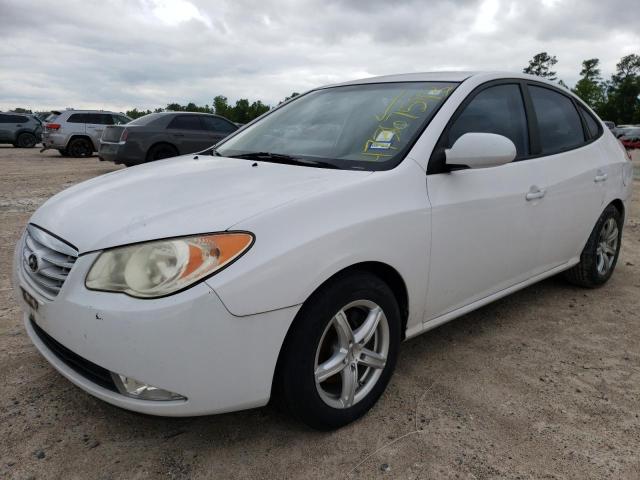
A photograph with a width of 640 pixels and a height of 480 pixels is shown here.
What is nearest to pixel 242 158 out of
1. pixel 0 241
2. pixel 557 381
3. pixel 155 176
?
pixel 155 176

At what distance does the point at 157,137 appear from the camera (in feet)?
35.0

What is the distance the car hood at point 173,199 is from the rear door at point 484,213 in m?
0.48

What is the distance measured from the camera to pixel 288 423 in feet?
7.19

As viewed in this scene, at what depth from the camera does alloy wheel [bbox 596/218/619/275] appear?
3865 millimetres

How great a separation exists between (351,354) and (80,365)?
1.04 m

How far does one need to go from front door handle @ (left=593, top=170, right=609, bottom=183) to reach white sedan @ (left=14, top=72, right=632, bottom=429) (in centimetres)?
38

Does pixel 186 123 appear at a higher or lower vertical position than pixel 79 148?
higher

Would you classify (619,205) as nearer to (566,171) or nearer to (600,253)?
(600,253)

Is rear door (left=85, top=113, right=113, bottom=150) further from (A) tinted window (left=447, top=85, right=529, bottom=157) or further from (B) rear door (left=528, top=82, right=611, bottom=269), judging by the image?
(A) tinted window (left=447, top=85, right=529, bottom=157)

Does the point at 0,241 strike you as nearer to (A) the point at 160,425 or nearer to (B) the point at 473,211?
(A) the point at 160,425

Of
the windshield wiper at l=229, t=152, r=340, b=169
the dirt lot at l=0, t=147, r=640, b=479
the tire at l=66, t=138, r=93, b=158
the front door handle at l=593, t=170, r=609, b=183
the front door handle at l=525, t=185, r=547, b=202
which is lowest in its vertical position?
the dirt lot at l=0, t=147, r=640, b=479

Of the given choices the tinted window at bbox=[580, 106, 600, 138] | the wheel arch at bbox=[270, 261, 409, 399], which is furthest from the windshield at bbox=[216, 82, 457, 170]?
the tinted window at bbox=[580, 106, 600, 138]

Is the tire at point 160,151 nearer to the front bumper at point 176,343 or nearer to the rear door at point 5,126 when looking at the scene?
the front bumper at point 176,343

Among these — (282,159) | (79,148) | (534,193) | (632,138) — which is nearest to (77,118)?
(79,148)
